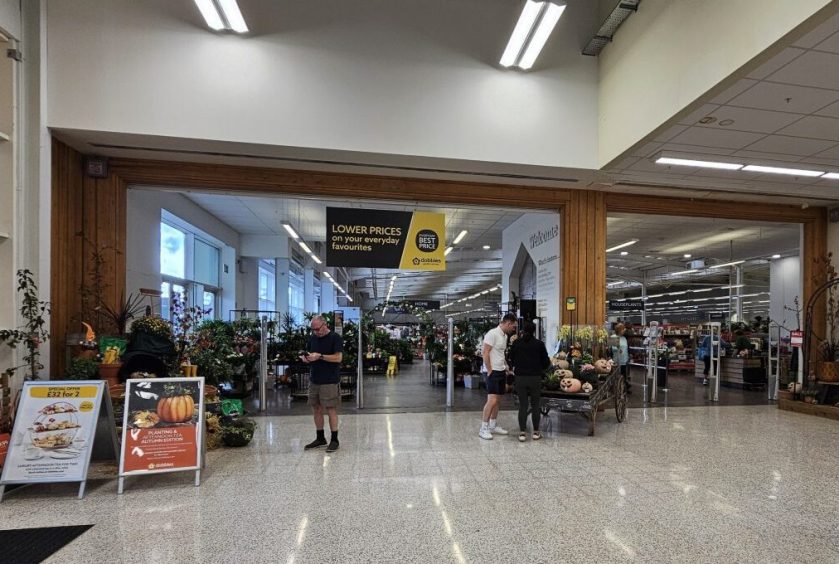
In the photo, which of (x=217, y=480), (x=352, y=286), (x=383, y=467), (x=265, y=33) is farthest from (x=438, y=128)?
(x=352, y=286)

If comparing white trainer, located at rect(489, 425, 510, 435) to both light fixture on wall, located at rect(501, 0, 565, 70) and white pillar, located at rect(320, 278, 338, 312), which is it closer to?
light fixture on wall, located at rect(501, 0, 565, 70)

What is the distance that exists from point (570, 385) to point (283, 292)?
12.5 m

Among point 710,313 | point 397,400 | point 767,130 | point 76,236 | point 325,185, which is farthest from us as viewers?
point 710,313

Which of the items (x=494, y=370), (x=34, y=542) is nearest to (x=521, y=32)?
(x=494, y=370)

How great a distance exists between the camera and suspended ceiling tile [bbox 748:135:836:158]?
18.5 ft

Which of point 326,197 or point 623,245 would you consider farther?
point 623,245

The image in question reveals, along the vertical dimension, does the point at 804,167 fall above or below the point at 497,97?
below

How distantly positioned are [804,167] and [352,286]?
2655 centimetres

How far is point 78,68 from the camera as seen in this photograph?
18.1ft

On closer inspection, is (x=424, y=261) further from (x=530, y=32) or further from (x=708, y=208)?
(x=708, y=208)

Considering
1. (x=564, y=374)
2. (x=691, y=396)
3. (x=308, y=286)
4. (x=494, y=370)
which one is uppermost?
(x=308, y=286)

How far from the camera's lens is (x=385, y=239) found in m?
7.44

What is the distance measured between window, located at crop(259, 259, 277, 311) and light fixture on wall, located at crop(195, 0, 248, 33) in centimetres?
1071

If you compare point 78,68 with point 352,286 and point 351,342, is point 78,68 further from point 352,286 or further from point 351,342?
point 352,286
